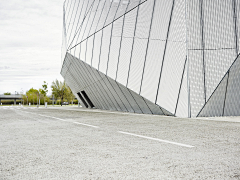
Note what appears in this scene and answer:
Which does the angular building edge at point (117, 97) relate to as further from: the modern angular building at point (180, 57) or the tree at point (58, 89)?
the tree at point (58, 89)

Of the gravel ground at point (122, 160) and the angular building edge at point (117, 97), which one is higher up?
the angular building edge at point (117, 97)

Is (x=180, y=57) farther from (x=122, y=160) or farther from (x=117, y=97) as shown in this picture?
(x=122, y=160)

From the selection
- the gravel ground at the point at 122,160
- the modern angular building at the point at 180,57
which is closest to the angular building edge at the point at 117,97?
the modern angular building at the point at 180,57

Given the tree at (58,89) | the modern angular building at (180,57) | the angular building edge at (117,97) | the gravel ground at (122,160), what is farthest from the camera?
the tree at (58,89)

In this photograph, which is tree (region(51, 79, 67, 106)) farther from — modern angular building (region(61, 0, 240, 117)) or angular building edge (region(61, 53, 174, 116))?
→ modern angular building (region(61, 0, 240, 117))

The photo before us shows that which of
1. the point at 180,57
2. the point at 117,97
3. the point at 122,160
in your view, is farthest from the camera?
the point at 117,97

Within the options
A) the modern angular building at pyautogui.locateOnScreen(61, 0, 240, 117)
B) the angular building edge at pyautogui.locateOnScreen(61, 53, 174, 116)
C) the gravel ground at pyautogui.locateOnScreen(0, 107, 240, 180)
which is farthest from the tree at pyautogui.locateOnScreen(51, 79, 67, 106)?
the gravel ground at pyautogui.locateOnScreen(0, 107, 240, 180)

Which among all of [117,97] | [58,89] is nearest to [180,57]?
[117,97]

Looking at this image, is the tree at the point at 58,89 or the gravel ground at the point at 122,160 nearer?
the gravel ground at the point at 122,160

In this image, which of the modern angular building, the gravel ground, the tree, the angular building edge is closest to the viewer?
the gravel ground

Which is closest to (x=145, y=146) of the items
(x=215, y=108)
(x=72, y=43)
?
(x=215, y=108)

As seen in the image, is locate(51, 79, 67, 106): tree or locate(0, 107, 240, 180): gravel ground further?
locate(51, 79, 67, 106): tree

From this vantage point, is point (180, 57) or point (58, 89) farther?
point (58, 89)

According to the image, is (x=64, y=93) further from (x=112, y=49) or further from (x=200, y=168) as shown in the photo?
(x=200, y=168)
